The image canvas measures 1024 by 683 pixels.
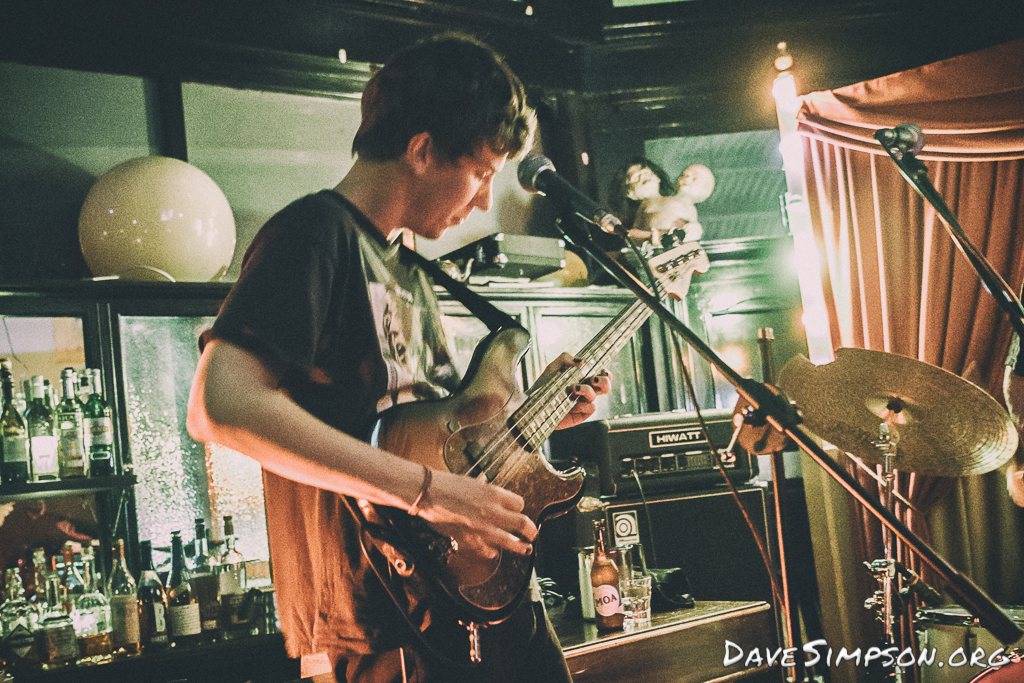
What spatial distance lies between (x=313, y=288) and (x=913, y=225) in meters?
3.15

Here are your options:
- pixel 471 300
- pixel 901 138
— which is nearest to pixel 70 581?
pixel 471 300

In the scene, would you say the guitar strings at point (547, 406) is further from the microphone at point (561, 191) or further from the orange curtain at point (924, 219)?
the orange curtain at point (924, 219)

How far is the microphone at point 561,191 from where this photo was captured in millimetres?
1375

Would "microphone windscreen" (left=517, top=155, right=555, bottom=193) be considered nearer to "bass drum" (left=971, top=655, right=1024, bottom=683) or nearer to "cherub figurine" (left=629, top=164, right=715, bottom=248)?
"bass drum" (left=971, top=655, right=1024, bottom=683)

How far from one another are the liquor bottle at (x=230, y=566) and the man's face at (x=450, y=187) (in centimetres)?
143

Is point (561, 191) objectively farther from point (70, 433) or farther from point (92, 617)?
point (92, 617)

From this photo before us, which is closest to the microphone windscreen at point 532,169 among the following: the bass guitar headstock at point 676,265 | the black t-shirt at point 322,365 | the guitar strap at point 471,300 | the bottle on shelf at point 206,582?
the guitar strap at point 471,300

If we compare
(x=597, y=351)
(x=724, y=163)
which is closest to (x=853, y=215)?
(x=724, y=163)

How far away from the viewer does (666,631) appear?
7.27 ft

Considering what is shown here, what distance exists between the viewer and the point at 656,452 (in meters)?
2.73

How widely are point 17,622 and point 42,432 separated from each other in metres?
0.51

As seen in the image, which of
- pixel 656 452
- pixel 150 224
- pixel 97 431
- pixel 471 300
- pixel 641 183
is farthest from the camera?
pixel 641 183

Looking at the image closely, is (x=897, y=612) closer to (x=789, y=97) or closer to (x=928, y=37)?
(x=789, y=97)

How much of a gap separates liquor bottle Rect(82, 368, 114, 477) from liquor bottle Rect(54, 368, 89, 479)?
0.02 m
